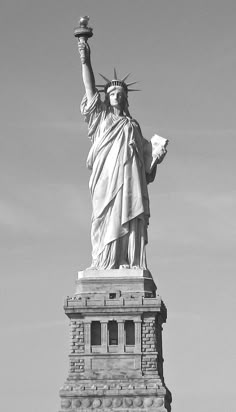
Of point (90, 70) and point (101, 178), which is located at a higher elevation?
point (90, 70)

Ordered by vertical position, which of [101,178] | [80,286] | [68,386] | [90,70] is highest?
[90,70]

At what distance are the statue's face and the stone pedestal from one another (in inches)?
317

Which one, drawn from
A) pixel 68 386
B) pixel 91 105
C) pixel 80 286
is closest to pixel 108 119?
pixel 91 105

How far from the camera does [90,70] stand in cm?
7575

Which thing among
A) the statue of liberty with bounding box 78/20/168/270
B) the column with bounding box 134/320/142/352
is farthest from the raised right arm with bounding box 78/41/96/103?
the column with bounding box 134/320/142/352

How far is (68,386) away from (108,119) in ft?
41.9

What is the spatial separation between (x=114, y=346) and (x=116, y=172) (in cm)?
814

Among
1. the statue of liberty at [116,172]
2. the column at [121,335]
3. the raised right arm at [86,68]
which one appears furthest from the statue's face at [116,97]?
the column at [121,335]

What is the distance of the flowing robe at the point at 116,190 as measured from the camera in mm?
74625

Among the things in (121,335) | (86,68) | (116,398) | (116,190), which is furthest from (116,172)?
(116,398)

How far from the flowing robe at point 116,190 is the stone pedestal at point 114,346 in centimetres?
114

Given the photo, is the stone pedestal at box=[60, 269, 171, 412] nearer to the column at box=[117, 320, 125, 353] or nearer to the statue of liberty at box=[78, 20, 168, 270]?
the column at box=[117, 320, 125, 353]

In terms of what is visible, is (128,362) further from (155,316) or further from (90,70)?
(90,70)

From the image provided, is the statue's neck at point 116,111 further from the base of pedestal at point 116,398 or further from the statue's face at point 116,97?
the base of pedestal at point 116,398
